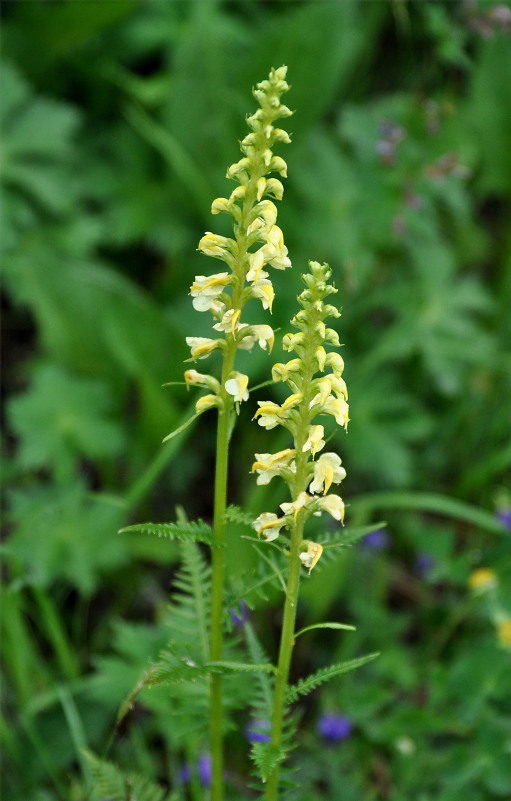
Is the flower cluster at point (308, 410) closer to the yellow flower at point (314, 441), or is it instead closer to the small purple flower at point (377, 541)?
the yellow flower at point (314, 441)

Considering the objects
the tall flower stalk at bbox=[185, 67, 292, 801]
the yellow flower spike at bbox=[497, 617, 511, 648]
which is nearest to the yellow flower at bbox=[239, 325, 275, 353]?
the tall flower stalk at bbox=[185, 67, 292, 801]

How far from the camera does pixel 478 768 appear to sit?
1.92 metres

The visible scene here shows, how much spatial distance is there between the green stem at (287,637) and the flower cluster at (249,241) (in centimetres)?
22

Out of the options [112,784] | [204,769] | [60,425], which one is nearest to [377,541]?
[204,769]

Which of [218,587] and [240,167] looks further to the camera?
[218,587]

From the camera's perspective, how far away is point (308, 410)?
110 cm

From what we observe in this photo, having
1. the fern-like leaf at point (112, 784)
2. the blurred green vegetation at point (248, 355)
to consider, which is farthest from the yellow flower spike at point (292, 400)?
the blurred green vegetation at point (248, 355)

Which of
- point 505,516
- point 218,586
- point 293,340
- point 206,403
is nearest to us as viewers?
point 293,340

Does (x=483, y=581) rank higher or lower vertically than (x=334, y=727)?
higher

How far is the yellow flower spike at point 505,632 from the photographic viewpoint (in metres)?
2.30

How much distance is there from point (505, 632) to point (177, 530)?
153cm

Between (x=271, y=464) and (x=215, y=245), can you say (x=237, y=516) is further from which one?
(x=215, y=245)

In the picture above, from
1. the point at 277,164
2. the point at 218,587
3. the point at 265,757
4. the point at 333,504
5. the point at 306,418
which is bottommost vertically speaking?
the point at 265,757

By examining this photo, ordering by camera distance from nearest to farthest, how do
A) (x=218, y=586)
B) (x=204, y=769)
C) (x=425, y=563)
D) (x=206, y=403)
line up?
1. (x=206, y=403)
2. (x=218, y=586)
3. (x=204, y=769)
4. (x=425, y=563)
